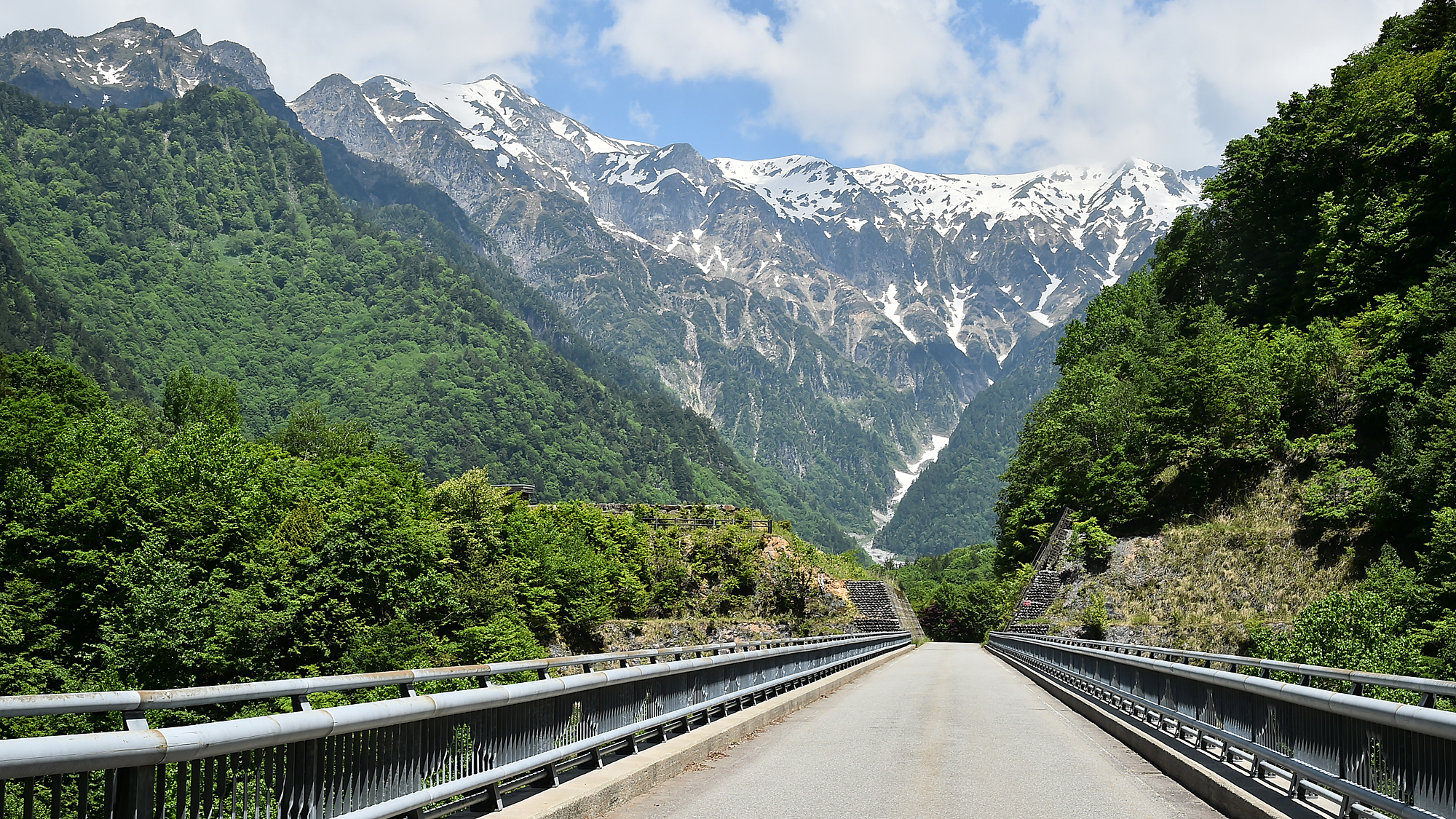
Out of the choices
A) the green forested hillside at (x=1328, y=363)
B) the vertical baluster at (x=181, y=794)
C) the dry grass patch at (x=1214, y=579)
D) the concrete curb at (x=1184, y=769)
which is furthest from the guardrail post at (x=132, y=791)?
the dry grass patch at (x=1214, y=579)

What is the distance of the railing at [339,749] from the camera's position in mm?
4266

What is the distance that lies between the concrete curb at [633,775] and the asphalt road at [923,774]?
0.19m

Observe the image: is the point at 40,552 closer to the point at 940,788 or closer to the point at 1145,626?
the point at 1145,626

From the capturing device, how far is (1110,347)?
278 feet

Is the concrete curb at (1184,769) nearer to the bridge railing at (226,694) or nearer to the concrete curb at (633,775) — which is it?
the concrete curb at (633,775)

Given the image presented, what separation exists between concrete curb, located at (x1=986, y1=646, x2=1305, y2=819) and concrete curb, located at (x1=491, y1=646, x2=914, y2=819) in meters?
5.54

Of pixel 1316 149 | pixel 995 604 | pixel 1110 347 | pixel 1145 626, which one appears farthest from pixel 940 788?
pixel 995 604

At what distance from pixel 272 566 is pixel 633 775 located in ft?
189

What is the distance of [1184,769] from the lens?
11.8 meters

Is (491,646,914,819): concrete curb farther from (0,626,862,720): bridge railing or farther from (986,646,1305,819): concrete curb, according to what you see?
(986,646,1305,819): concrete curb

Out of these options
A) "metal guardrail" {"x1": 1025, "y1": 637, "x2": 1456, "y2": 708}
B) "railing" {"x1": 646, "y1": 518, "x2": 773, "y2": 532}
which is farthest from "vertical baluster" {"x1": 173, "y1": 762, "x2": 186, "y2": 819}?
"railing" {"x1": 646, "y1": 518, "x2": 773, "y2": 532}

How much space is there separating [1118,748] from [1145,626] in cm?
3620

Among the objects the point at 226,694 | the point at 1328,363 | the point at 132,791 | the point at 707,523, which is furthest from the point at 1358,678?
the point at 707,523

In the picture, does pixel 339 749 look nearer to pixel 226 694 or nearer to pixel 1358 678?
pixel 226 694
